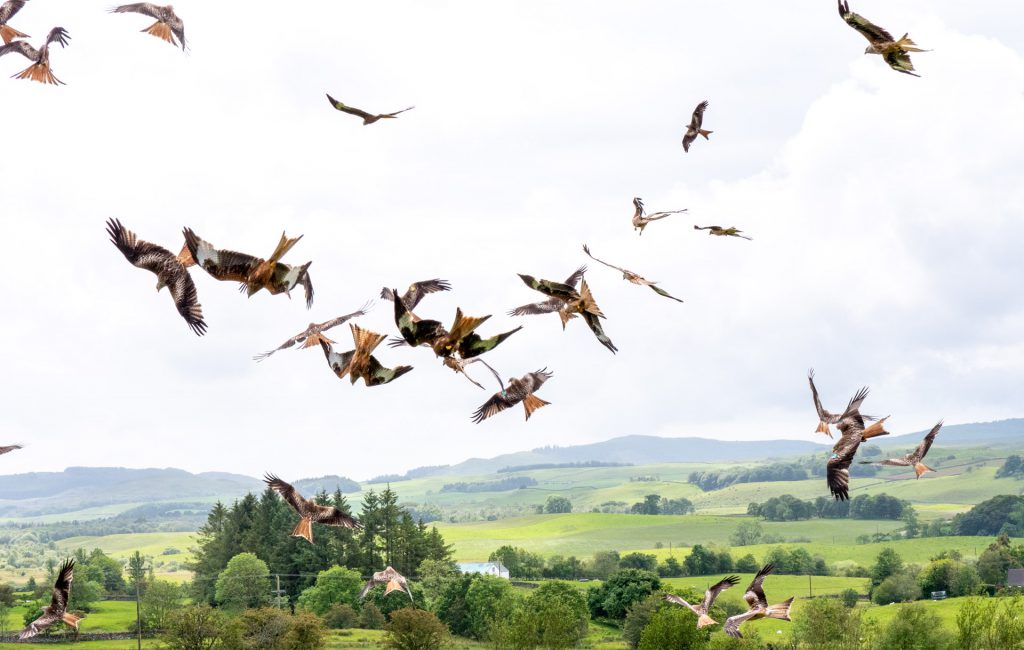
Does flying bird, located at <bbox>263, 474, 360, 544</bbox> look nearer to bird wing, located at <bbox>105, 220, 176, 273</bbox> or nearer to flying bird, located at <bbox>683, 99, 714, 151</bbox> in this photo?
bird wing, located at <bbox>105, 220, 176, 273</bbox>

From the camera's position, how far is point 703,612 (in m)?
14.9

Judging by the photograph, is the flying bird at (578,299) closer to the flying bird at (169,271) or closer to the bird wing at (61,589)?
the flying bird at (169,271)

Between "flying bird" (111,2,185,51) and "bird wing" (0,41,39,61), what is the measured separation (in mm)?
2111

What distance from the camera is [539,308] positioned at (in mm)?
11680

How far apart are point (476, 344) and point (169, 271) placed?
287cm

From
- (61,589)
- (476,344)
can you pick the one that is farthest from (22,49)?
(476,344)

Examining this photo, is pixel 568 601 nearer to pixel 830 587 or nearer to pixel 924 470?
pixel 830 587

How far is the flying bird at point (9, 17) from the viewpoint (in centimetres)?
1400

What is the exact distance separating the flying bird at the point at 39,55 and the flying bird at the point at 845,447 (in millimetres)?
10375

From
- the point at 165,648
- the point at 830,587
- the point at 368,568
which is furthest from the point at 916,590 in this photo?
the point at 165,648

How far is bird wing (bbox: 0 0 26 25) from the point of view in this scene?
1398cm

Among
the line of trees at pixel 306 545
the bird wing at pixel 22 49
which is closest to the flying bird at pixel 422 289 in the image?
the bird wing at pixel 22 49

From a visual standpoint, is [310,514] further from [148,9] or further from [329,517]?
[148,9]

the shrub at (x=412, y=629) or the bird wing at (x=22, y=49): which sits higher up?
the bird wing at (x=22, y=49)
